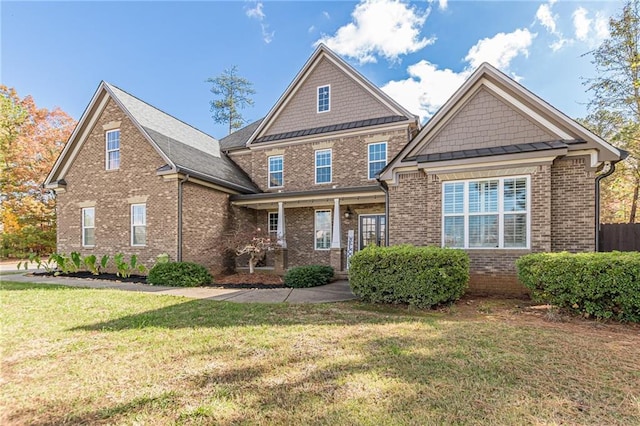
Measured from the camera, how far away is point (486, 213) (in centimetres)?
843

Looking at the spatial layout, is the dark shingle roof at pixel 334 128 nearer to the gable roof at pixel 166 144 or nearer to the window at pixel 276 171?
the window at pixel 276 171

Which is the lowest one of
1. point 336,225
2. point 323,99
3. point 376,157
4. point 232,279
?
point 232,279

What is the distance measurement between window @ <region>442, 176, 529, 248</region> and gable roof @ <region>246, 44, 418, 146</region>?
574cm

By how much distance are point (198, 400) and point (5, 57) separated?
36.8ft

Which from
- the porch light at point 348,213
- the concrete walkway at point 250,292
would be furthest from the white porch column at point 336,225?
the concrete walkway at point 250,292

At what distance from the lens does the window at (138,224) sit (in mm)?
12492

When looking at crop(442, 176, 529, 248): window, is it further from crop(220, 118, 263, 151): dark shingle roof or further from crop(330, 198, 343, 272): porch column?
crop(220, 118, 263, 151): dark shingle roof

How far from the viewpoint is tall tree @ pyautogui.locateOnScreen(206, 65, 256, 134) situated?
31672 millimetres

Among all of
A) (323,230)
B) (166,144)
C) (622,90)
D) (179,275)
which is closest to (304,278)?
(179,275)

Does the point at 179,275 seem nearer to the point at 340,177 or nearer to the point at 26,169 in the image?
the point at 340,177

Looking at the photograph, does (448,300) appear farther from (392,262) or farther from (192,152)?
(192,152)

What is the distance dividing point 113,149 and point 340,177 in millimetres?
9999

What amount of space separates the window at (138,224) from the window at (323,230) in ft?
23.6

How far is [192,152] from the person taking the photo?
14.2 meters
